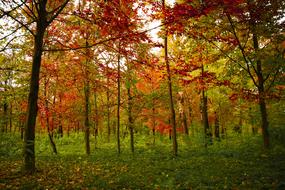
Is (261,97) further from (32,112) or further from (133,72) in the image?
(32,112)

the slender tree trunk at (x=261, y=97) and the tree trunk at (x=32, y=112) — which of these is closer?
the tree trunk at (x=32, y=112)

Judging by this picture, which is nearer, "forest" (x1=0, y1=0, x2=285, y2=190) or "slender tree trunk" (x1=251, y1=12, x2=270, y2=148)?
"forest" (x1=0, y1=0, x2=285, y2=190)

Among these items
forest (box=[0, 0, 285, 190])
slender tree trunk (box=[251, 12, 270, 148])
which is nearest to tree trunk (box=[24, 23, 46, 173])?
forest (box=[0, 0, 285, 190])

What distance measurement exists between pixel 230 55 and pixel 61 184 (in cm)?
1146

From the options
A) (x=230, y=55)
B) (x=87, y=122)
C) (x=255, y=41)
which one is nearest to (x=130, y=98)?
(x=87, y=122)

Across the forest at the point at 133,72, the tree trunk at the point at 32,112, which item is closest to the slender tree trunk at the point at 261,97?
the forest at the point at 133,72

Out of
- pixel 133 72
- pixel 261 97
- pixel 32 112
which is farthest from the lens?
pixel 133 72

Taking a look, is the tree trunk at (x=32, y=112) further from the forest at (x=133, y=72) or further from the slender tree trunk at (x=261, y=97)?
the slender tree trunk at (x=261, y=97)

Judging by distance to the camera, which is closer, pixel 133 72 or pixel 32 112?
pixel 32 112

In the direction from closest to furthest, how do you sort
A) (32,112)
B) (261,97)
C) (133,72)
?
1. (32,112)
2. (261,97)
3. (133,72)

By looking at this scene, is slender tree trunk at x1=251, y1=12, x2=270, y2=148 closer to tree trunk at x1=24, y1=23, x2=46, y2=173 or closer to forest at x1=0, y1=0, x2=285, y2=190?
forest at x1=0, y1=0, x2=285, y2=190

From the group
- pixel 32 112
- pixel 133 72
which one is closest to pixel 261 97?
pixel 133 72

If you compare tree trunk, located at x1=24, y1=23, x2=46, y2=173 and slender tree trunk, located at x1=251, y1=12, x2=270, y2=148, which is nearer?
tree trunk, located at x1=24, y1=23, x2=46, y2=173

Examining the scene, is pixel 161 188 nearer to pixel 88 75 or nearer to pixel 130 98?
pixel 88 75
